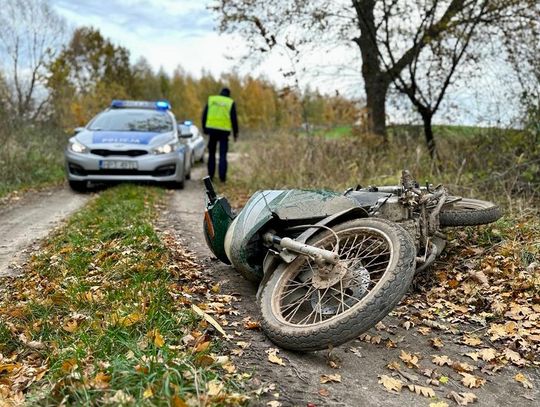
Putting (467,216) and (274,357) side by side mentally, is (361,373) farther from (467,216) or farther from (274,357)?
(467,216)

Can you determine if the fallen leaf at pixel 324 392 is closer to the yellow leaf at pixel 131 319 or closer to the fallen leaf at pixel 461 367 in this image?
the fallen leaf at pixel 461 367

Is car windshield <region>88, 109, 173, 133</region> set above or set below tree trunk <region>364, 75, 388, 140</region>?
below

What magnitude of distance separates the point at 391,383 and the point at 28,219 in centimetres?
621

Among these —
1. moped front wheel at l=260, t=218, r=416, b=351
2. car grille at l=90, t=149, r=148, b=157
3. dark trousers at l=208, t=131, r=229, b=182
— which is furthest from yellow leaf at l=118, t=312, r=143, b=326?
dark trousers at l=208, t=131, r=229, b=182

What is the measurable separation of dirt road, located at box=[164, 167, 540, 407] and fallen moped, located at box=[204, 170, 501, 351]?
6.3 inches

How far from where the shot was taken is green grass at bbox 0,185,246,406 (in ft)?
8.07

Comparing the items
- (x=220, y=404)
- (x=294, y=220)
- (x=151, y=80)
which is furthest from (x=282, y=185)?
(x=151, y=80)

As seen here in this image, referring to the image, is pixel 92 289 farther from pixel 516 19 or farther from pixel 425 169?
pixel 516 19

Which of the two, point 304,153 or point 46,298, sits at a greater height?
point 304,153

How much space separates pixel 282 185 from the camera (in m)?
9.80

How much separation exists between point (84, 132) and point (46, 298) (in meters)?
6.86

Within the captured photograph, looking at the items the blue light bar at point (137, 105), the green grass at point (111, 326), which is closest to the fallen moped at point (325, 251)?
the green grass at point (111, 326)

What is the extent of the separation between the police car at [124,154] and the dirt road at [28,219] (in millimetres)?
505

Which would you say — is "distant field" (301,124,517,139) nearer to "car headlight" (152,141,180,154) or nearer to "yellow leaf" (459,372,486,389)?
"car headlight" (152,141,180,154)
